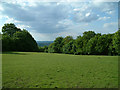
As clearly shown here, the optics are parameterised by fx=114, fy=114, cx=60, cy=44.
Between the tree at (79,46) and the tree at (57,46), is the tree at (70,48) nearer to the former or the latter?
the tree at (79,46)

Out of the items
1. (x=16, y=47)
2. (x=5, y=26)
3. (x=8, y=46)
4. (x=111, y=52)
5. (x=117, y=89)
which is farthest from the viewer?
(x=5, y=26)

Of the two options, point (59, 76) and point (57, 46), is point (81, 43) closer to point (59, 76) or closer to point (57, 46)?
point (57, 46)

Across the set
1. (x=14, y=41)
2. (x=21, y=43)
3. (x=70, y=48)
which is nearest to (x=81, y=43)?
(x=70, y=48)

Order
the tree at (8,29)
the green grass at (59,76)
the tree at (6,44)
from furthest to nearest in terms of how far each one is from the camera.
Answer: the tree at (8,29) → the tree at (6,44) → the green grass at (59,76)

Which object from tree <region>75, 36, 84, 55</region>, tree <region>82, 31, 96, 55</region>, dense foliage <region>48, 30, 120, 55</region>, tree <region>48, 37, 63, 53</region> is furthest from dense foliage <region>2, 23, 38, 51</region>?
tree <region>82, 31, 96, 55</region>

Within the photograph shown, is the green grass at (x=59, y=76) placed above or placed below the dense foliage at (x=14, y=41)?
below

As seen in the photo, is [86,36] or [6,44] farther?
[86,36]

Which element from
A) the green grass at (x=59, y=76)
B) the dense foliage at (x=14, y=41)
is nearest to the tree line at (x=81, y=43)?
the dense foliage at (x=14, y=41)

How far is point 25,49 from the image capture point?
7194 cm

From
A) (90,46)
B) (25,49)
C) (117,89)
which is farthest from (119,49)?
(25,49)

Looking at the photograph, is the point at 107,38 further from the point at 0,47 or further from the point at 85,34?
the point at 0,47

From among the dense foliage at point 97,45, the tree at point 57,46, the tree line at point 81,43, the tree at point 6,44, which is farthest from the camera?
the tree at point 57,46

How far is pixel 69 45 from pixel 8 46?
109ft

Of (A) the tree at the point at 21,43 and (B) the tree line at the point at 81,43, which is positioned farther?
(A) the tree at the point at 21,43
